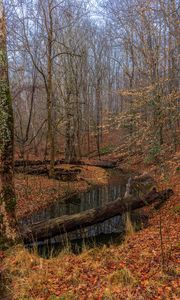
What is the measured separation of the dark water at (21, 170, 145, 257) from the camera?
720 centimetres

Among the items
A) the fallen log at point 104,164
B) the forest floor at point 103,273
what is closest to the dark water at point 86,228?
the forest floor at point 103,273

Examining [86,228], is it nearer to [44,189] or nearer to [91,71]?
[44,189]

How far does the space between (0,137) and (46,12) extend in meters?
10.3

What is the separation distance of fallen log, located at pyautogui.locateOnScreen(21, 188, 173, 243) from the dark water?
29 cm

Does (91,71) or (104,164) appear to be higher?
(91,71)

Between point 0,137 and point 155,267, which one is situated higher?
point 0,137

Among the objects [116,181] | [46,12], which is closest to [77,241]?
[116,181]

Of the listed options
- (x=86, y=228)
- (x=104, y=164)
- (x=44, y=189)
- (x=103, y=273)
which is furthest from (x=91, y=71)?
(x=103, y=273)

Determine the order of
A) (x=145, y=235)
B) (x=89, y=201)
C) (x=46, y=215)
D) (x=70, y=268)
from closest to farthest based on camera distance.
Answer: (x=70, y=268) → (x=145, y=235) → (x=46, y=215) → (x=89, y=201)

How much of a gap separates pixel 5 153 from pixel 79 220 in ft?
10.8

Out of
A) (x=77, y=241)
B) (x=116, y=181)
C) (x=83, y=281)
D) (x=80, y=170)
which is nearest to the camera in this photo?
(x=83, y=281)

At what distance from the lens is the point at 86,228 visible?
27.5 feet

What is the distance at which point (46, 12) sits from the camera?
13.2 metres

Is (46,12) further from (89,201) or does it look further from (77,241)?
(77,241)
